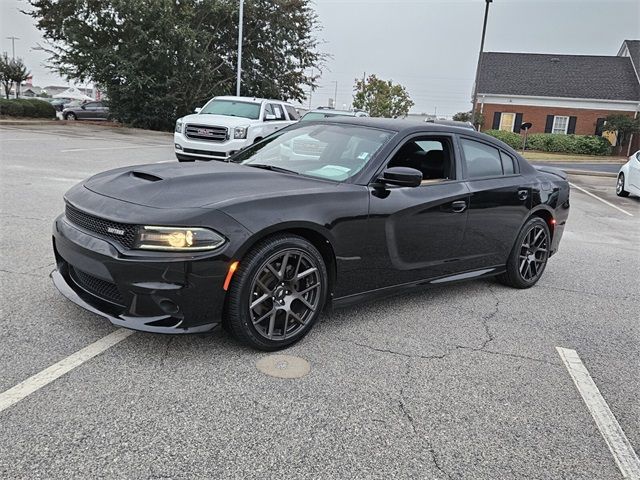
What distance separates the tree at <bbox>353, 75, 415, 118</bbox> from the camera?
56.4 meters

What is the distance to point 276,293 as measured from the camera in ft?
11.6

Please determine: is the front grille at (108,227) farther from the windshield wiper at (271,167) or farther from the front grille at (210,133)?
the front grille at (210,133)

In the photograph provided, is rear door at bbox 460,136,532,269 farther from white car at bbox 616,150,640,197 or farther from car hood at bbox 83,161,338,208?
white car at bbox 616,150,640,197

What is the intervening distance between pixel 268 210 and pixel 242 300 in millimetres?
567

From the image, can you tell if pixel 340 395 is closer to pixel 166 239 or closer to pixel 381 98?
pixel 166 239

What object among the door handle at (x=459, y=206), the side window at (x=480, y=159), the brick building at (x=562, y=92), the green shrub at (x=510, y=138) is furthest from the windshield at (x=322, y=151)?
the brick building at (x=562, y=92)

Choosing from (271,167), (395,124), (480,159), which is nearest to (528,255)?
(480,159)

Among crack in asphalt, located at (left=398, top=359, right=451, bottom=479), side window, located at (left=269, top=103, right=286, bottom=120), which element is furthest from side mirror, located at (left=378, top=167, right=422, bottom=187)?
side window, located at (left=269, top=103, right=286, bottom=120)

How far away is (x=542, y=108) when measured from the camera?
38.4m

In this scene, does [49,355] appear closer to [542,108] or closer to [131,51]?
[131,51]

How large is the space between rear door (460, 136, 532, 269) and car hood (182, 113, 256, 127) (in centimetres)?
872

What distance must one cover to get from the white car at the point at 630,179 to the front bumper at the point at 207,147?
9850mm

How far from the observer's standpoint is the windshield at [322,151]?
4230 millimetres

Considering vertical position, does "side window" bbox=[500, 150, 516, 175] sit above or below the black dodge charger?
above
